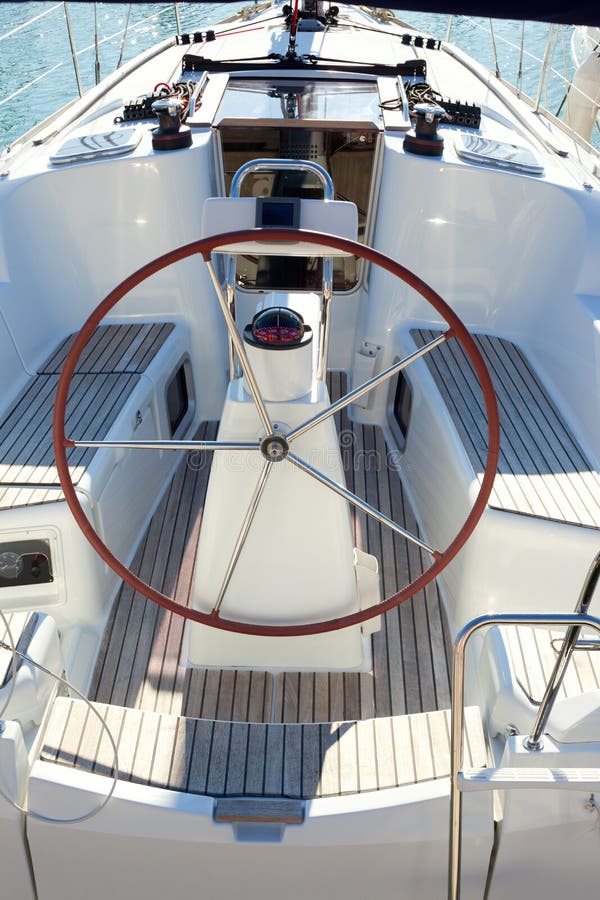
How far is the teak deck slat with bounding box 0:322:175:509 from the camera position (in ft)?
6.00

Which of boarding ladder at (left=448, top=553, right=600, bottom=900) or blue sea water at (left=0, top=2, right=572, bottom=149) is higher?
boarding ladder at (left=448, top=553, right=600, bottom=900)

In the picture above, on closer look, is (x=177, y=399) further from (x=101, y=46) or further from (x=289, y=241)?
(x=101, y=46)

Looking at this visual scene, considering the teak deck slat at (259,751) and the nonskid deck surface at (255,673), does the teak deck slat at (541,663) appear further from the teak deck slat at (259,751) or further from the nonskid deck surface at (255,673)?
the nonskid deck surface at (255,673)

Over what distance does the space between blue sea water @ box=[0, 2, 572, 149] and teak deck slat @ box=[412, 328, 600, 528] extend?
24.8 feet

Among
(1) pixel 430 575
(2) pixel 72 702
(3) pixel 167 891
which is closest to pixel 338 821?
(3) pixel 167 891

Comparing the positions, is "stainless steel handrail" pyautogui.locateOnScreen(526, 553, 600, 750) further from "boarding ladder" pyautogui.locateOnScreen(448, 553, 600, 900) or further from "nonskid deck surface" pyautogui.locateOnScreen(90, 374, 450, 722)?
"nonskid deck surface" pyautogui.locateOnScreen(90, 374, 450, 722)

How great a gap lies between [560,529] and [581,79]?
5583 millimetres

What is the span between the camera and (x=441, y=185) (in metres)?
2.50

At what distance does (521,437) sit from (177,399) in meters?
1.11

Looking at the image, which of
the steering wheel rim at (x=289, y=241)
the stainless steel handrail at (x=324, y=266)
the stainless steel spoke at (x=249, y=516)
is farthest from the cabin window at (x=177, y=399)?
the steering wheel rim at (x=289, y=241)

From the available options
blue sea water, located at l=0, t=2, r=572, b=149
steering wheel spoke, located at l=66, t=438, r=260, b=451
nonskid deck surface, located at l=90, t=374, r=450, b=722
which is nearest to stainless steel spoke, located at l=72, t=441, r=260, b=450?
steering wheel spoke, located at l=66, t=438, r=260, b=451

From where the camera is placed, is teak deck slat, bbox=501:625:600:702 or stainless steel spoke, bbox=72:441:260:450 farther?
teak deck slat, bbox=501:625:600:702

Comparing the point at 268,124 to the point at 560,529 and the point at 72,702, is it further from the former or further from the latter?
the point at 72,702

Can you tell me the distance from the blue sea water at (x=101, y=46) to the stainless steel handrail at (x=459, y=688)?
8.82 meters
